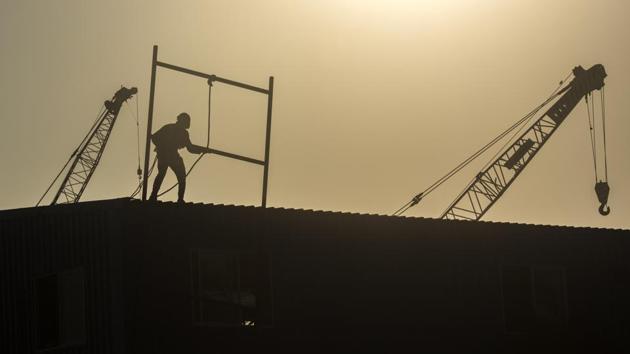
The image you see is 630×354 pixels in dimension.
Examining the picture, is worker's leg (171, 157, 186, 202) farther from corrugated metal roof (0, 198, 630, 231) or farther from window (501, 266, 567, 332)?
window (501, 266, 567, 332)

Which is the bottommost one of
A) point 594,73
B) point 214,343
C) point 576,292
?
point 214,343

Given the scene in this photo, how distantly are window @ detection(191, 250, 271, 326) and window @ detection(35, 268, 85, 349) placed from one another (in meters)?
2.32

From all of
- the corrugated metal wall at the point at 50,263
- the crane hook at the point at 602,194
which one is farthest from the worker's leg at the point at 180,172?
the crane hook at the point at 602,194

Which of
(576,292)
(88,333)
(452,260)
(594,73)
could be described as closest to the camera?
(88,333)

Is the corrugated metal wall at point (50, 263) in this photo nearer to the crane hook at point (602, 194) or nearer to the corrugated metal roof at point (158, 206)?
the corrugated metal roof at point (158, 206)

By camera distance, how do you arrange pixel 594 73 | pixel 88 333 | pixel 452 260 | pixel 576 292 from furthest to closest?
pixel 594 73, pixel 576 292, pixel 452 260, pixel 88 333

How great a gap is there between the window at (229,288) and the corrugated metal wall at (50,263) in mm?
1883

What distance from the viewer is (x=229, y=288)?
21438 mm

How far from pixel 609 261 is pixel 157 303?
13267 millimetres

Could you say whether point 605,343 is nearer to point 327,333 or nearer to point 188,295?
point 327,333

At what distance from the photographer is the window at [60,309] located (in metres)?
21.0

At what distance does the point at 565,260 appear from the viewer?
26891mm

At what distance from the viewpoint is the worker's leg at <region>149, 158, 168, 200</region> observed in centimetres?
2302

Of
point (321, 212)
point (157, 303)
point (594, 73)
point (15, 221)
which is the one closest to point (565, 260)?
point (321, 212)
